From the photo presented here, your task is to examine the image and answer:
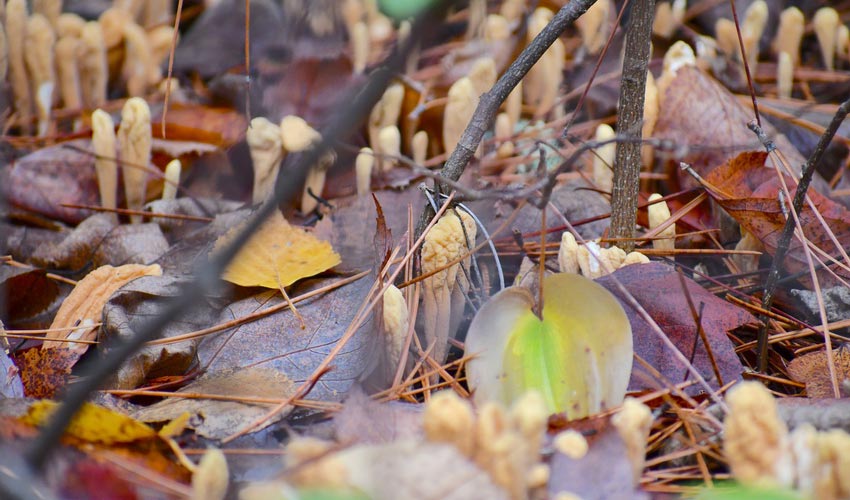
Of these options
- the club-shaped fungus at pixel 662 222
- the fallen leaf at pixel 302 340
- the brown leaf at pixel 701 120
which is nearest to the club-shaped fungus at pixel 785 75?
the brown leaf at pixel 701 120

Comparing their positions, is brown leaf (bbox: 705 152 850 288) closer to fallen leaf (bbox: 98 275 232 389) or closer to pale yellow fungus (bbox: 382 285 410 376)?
pale yellow fungus (bbox: 382 285 410 376)

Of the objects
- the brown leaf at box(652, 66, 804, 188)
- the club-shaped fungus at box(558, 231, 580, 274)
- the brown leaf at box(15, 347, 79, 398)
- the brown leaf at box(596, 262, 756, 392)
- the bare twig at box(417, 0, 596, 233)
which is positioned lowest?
the brown leaf at box(15, 347, 79, 398)

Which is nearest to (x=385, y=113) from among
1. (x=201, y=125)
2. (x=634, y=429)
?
(x=201, y=125)

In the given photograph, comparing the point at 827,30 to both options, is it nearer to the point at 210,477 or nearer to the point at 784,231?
the point at 784,231

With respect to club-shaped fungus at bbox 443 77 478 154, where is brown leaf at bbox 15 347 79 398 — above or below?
below

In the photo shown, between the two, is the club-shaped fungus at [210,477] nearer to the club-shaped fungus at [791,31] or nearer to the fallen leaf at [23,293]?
the fallen leaf at [23,293]

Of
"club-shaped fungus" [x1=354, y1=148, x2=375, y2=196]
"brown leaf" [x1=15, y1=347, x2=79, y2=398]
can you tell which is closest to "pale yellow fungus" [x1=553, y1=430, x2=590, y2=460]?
"brown leaf" [x1=15, y1=347, x2=79, y2=398]
